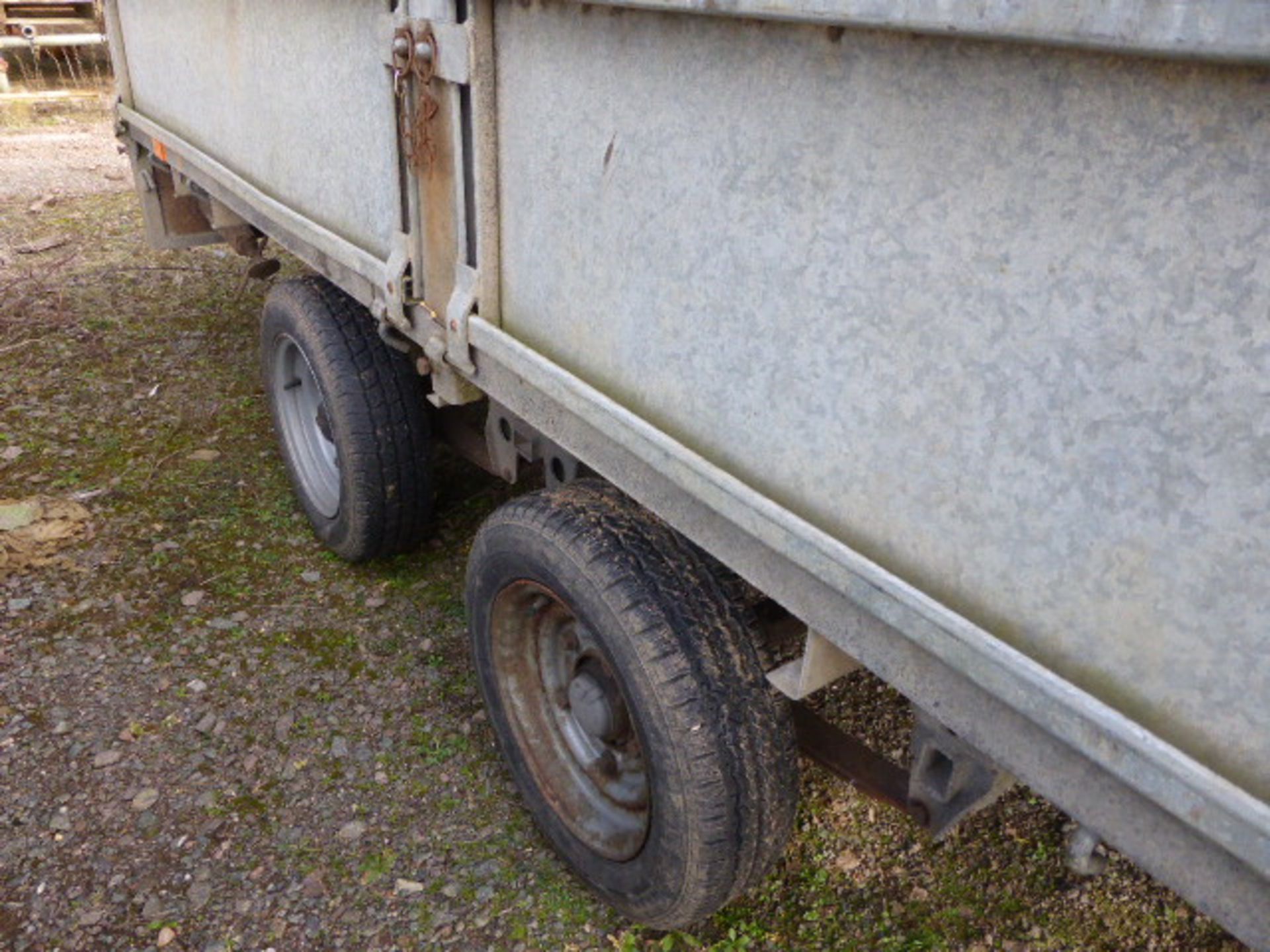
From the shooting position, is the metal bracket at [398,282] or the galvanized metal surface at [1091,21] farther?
the metal bracket at [398,282]

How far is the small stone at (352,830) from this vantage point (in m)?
2.46

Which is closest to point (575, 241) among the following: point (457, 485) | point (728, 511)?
point (728, 511)

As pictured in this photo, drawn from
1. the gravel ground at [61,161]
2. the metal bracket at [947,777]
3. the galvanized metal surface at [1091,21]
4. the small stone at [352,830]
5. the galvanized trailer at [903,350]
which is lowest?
the small stone at [352,830]

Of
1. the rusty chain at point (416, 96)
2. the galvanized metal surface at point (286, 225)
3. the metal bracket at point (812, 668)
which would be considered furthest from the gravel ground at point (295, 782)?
the rusty chain at point (416, 96)

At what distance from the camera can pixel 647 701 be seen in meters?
1.81

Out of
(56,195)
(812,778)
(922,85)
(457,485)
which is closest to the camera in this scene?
(922,85)

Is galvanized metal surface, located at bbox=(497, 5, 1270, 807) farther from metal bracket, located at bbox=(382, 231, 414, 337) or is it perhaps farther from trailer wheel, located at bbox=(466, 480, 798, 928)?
metal bracket, located at bbox=(382, 231, 414, 337)

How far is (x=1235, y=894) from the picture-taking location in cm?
104

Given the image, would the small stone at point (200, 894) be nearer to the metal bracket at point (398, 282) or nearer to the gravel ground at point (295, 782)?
the gravel ground at point (295, 782)

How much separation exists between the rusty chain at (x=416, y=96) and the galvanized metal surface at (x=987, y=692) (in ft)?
2.22

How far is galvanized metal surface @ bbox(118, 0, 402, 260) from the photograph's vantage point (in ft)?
7.58

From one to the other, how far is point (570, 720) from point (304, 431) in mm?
1678

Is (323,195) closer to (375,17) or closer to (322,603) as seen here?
(375,17)

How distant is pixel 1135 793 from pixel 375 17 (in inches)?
80.8
